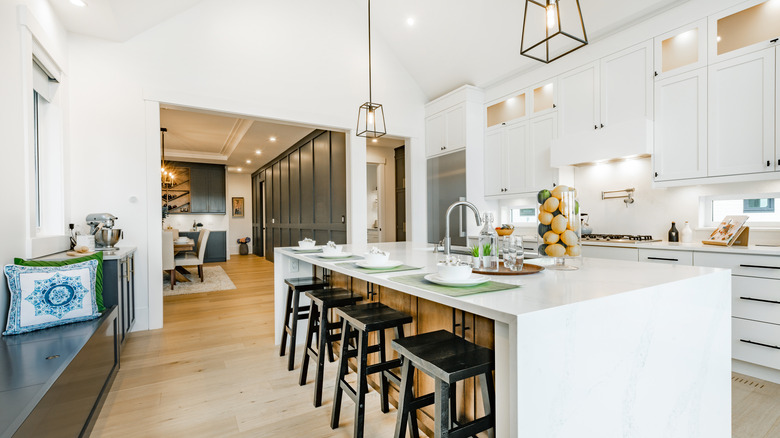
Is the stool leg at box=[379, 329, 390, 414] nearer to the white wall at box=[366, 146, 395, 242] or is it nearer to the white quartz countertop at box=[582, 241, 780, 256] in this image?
the white quartz countertop at box=[582, 241, 780, 256]

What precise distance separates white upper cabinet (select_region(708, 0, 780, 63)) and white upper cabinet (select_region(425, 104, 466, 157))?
2.46 m

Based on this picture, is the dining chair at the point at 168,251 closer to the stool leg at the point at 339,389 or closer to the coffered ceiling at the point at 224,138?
the coffered ceiling at the point at 224,138

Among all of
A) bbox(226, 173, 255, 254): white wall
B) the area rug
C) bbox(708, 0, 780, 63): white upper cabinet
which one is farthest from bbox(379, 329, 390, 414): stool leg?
bbox(226, 173, 255, 254): white wall

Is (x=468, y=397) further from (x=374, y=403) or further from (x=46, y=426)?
(x=46, y=426)

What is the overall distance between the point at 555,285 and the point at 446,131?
158 inches

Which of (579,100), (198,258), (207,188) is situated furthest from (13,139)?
(207,188)

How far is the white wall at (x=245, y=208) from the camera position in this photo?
1162 cm

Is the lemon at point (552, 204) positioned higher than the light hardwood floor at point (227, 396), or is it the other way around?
the lemon at point (552, 204)

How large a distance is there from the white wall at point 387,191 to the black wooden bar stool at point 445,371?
5979 millimetres

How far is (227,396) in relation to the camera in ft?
7.29

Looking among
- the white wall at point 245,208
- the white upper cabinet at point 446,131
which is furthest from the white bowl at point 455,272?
the white wall at point 245,208

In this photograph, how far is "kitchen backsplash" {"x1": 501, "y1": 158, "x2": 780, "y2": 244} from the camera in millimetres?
2925

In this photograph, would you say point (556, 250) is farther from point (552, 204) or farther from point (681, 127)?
point (681, 127)

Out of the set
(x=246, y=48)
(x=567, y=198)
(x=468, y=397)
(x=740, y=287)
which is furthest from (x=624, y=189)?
(x=246, y=48)
